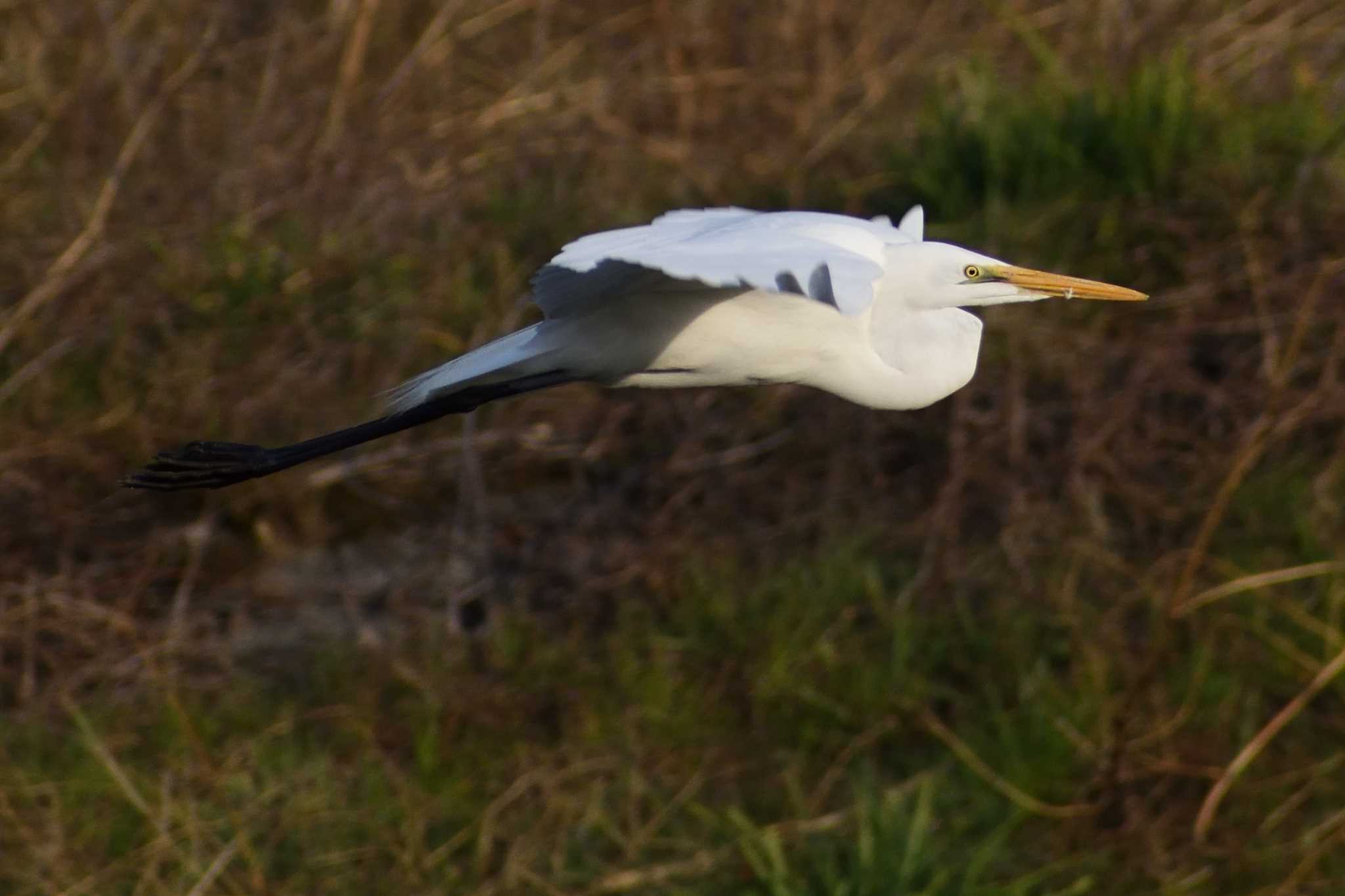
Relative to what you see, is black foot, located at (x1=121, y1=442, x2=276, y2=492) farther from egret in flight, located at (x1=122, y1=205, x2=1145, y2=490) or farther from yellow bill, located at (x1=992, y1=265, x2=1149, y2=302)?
yellow bill, located at (x1=992, y1=265, x2=1149, y2=302)

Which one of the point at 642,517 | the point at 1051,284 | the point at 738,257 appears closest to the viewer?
the point at 738,257

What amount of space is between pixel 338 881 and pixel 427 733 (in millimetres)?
564

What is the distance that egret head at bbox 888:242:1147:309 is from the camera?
2.82 m

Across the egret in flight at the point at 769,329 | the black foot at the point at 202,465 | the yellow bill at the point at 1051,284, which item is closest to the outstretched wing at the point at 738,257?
the egret in flight at the point at 769,329

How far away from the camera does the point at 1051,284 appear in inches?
115

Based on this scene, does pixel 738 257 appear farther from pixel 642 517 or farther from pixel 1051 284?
pixel 642 517

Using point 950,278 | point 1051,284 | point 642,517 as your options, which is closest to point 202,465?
point 950,278

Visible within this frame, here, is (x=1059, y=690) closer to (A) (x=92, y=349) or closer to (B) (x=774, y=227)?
(B) (x=774, y=227)

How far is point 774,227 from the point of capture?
2643mm

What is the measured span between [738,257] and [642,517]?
9.25ft

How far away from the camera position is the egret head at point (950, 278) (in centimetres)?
282

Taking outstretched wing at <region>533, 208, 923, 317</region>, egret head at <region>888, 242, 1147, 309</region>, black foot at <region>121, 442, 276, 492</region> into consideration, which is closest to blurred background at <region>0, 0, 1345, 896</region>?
black foot at <region>121, 442, 276, 492</region>

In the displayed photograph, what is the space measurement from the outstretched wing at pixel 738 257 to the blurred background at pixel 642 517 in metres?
1.46

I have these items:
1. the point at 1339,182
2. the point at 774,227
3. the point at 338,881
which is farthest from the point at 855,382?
the point at 1339,182
